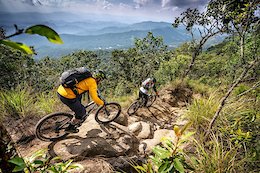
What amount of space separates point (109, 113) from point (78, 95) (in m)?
1.52

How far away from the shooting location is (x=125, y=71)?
31.9 meters

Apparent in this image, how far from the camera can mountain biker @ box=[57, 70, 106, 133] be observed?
4.27 meters

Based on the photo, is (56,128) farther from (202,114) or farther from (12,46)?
(12,46)

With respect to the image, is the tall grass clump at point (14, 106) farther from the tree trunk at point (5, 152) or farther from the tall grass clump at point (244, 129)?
the tall grass clump at point (244, 129)

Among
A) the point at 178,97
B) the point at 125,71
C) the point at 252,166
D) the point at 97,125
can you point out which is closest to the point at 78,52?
the point at 125,71

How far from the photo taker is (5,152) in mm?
1102

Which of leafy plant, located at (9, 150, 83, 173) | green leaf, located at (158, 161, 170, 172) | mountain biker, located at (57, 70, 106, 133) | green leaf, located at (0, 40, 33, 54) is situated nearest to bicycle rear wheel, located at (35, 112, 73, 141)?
mountain biker, located at (57, 70, 106, 133)

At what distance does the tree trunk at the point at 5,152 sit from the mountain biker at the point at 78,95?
10.3 feet

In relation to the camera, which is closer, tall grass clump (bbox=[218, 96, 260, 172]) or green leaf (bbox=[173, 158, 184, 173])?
green leaf (bbox=[173, 158, 184, 173])

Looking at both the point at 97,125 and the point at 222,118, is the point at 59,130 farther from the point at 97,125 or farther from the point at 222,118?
the point at 222,118

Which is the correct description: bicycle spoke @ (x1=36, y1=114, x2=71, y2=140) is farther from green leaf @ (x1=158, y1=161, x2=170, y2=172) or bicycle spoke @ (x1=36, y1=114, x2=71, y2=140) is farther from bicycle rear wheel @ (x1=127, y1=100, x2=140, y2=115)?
green leaf @ (x1=158, y1=161, x2=170, y2=172)

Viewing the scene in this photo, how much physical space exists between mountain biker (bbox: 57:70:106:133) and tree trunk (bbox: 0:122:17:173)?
124 inches

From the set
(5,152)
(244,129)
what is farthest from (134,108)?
(5,152)

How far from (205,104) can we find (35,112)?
15.2ft
